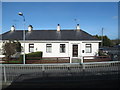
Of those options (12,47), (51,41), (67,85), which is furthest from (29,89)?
(51,41)

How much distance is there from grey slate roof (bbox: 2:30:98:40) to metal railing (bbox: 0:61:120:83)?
10983mm

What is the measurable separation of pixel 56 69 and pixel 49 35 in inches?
500

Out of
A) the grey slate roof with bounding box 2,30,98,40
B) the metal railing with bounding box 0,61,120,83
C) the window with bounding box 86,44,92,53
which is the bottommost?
the metal railing with bounding box 0,61,120,83

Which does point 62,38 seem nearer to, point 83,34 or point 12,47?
point 83,34

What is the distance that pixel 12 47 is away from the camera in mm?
13867

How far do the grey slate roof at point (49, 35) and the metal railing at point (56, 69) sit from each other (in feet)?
36.0

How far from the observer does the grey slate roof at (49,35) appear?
59.0 feet

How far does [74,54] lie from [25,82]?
40.8ft

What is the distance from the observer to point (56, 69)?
6711 mm

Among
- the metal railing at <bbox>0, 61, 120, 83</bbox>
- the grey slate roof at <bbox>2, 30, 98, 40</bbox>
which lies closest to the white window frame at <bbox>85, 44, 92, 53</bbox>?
the grey slate roof at <bbox>2, 30, 98, 40</bbox>

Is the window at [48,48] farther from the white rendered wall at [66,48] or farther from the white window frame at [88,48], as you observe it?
the white window frame at [88,48]

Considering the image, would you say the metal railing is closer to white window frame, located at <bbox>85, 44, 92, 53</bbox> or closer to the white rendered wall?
the white rendered wall

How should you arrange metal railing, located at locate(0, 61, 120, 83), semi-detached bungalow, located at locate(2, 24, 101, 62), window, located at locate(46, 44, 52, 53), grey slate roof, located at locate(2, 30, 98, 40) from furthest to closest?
grey slate roof, located at locate(2, 30, 98, 40), window, located at locate(46, 44, 52, 53), semi-detached bungalow, located at locate(2, 24, 101, 62), metal railing, located at locate(0, 61, 120, 83)

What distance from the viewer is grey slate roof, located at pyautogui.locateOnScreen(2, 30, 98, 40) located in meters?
18.0
